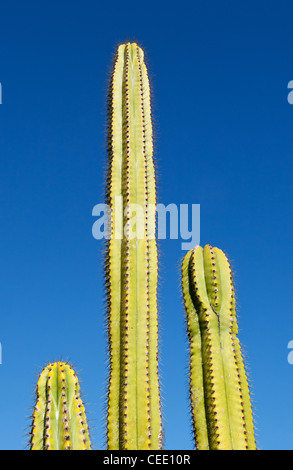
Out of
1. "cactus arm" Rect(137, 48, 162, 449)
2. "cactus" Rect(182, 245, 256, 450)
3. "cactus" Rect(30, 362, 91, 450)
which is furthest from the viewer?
"cactus arm" Rect(137, 48, 162, 449)

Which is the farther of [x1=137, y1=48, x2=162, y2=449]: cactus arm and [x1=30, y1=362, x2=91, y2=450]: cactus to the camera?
[x1=137, y1=48, x2=162, y2=449]: cactus arm

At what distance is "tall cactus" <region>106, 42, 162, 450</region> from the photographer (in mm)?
5043

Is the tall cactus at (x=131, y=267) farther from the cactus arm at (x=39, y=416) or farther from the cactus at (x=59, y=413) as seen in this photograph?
the cactus arm at (x=39, y=416)

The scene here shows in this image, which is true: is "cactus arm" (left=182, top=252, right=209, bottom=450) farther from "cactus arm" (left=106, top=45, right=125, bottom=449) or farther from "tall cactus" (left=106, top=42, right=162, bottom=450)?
"cactus arm" (left=106, top=45, right=125, bottom=449)

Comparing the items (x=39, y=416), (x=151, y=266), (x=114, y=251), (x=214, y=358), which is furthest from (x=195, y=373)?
(x=39, y=416)

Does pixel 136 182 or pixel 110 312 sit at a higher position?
pixel 136 182

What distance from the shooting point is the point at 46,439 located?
4328 millimetres

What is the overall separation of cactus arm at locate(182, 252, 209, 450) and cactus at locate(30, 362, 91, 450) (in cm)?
99

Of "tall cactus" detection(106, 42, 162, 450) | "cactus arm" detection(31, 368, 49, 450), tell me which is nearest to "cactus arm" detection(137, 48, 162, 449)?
"tall cactus" detection(106, 42, 162, 450)

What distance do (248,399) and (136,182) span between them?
223 cm

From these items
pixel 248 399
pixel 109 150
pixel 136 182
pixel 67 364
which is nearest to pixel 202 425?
pixel 248 399

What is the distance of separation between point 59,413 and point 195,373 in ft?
4.32
